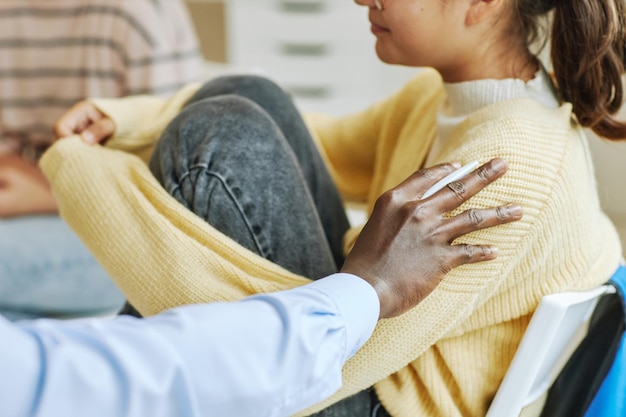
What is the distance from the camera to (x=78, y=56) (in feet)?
6.32

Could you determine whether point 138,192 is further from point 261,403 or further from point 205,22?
point 205,22

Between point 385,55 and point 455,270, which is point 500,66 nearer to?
point 385,55

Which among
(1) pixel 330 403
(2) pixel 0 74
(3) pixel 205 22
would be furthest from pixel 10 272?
(3) pixel 205 22

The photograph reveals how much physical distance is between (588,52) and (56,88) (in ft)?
4.75

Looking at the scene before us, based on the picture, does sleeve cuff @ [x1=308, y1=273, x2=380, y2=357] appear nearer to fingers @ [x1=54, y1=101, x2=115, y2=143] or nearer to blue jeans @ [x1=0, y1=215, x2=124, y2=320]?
fingers @ [x1=54, y1=101, x2=115, y2=143]

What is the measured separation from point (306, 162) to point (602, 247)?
1.27 feet

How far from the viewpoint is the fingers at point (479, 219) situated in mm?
742

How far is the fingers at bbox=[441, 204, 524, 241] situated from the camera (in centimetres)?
74

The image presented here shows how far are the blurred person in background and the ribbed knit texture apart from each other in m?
0.72

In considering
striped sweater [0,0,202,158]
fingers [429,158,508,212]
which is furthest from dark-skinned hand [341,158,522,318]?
striped sweater [0,0,202,158]

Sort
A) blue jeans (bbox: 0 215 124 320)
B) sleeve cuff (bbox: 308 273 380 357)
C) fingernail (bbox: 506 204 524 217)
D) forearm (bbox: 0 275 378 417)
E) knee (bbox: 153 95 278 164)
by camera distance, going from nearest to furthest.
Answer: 1. forearm (bbox: 0 275 378 417)
2. sleeve cuff (bbox: 308 273 380 357)
3. fingernail (bbox: 506 204 524 217)
4. knee (bbox: 153 95 278 164)
5. blue jeans (bbox: 0 215 124 320)

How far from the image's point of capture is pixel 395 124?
118 cm

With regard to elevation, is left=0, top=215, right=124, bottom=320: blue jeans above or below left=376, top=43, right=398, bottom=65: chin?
below

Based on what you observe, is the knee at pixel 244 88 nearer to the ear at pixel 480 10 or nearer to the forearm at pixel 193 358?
the ear at pixel 480 10
